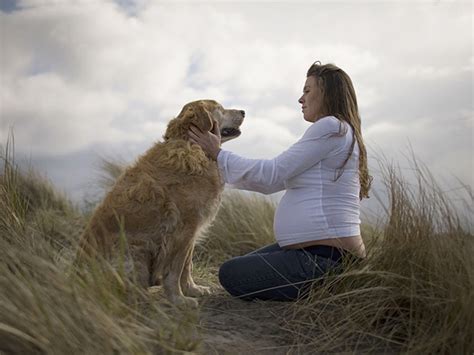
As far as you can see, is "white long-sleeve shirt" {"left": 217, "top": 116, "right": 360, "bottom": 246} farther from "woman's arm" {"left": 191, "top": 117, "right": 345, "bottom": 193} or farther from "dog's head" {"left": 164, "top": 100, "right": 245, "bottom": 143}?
"dog's head" {"left": 164, "top": 100, "right": 245, "bottom": 143}

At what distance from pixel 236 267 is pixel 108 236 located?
105 centimetres

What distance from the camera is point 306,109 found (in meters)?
4.39

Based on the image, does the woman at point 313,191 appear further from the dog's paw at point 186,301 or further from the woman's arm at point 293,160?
the dog's paw at point 186,301

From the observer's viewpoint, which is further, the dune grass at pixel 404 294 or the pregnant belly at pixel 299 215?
the pregnant belly at pixel 299 215

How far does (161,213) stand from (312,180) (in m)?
1.19

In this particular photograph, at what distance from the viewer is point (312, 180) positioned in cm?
404

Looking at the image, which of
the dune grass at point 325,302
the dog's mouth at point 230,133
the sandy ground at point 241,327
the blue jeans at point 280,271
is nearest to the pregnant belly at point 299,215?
the blue jeans at point 280,271

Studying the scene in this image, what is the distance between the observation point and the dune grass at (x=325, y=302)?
2.56m

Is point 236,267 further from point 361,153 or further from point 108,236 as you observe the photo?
point 361,153

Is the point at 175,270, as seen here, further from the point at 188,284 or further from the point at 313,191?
the point at 313,191

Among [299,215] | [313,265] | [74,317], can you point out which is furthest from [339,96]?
[74,317]

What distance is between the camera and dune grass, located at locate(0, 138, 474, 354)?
2.56m

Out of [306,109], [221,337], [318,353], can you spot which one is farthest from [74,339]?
[306,109]

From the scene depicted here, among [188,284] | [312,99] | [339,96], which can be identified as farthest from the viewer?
[188,284]
